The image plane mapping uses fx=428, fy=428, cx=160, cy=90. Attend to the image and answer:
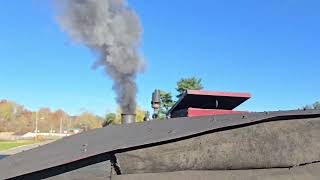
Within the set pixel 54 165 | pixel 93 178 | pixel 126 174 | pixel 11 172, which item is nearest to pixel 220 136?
pixel 126 174

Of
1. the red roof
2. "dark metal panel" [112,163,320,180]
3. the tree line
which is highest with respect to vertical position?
the tree line

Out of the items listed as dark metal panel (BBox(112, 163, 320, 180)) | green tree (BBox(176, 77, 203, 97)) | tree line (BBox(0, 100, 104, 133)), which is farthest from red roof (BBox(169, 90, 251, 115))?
tree line (BBox(0, 100, 104, 133))

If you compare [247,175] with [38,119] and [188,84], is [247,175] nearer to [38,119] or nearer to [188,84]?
[188,84]

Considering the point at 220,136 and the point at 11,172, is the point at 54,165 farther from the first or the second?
the point at 220,136

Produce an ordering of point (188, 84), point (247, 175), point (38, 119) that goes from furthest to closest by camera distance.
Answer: point (38, 119) < point (188, 84) < point (247, 175)

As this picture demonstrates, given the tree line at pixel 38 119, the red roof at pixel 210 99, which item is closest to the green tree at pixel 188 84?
the red roof at pixel 210 99

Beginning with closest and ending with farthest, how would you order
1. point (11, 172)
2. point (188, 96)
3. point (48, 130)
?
point (11, 172) → point (188, 96) → point (48, 130)

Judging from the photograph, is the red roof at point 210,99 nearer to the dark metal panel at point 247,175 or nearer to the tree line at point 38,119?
the dark metal panel at point 247,175

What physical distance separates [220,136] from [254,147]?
22 cm

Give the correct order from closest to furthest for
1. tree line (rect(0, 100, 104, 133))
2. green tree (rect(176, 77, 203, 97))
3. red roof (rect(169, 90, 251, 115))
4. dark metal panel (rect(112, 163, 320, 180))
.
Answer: dark metal panel (rect(112, 163, 320, 180)) < red roof (rect(169, 90, 251, 115)) < green tree (rect(176, 77, 203, 97)) < tree line (rect(0, 100, 104, 133))

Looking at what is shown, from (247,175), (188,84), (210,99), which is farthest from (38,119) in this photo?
(247,175)

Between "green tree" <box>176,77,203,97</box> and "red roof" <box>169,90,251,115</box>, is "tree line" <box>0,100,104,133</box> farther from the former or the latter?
"red roof" <box>169,90,251,115</box>

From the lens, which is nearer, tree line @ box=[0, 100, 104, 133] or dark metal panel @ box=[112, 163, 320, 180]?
dark metal panel @ box=[112, 163, 320, 180]

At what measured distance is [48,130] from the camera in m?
126
